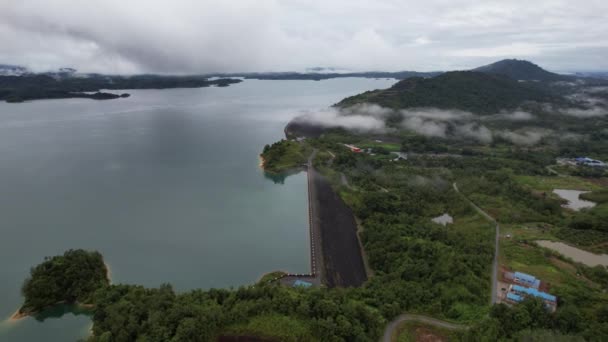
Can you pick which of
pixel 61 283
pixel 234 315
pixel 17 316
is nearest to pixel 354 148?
pixel 234 315

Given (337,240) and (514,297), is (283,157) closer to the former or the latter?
(337,240)

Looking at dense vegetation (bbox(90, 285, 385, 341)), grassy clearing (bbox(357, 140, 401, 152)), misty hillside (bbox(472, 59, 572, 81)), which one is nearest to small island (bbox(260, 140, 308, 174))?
grassy clearing (bbox(357, 140, 401, 152))

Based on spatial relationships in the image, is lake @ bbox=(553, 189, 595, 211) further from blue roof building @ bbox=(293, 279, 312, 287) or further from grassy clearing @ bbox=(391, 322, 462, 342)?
blue roof building @ bbox=(293, 279, 312, 287)

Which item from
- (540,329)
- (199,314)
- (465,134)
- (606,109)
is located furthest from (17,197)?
(606,109)

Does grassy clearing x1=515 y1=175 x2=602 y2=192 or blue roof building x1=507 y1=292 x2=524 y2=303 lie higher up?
grassy clearing x1=515 y1=175 x2=602 y2=192

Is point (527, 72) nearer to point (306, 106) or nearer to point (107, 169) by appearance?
point (306, 106)

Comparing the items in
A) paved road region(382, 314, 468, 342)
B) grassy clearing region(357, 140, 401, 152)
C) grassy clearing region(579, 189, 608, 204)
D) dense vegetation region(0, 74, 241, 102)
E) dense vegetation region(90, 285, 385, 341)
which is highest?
dense vegetation region(0, 74, 241, 102)

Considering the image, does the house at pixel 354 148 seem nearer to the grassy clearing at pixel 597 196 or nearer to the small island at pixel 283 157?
the small island at pixel 283 157

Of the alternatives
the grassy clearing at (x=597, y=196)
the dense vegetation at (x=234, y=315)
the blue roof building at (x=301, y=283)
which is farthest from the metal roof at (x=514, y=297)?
the grassy clearing at (x=597, y=196)
